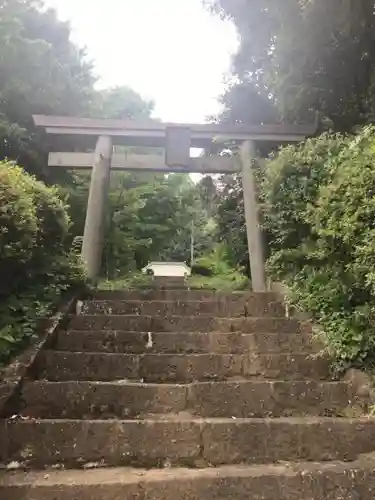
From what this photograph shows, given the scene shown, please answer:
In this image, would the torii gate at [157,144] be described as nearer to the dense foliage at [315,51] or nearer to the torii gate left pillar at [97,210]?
the torii gate left pillar at [97,210]

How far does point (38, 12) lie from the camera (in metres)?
10.8

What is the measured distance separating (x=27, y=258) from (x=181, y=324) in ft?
5.47

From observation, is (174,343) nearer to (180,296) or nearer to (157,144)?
(180,296)

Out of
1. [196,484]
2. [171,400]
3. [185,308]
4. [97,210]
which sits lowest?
[196,484]

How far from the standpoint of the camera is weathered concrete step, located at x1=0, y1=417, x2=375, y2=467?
3.08 metres

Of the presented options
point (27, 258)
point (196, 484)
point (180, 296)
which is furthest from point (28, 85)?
point (196, 484)

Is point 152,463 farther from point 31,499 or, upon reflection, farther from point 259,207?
point 259,207

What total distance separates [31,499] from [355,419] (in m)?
2.14

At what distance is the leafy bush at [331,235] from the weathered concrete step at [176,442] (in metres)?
1.05

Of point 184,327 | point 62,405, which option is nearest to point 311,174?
point 184,327

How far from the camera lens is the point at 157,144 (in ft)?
29.5

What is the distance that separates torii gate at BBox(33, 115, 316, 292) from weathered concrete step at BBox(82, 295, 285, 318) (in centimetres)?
250

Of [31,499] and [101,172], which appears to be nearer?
[31,499]

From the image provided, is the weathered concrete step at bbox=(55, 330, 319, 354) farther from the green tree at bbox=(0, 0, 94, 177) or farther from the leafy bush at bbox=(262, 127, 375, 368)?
the green tree at bbox=(0, 0, 94, 177)
